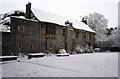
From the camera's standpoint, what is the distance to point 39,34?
114 feet

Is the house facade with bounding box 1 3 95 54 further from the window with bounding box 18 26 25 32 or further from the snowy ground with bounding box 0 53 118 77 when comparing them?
the snowy ground with bounding box 0 53 118 77

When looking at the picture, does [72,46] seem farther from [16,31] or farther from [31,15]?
[16,31]

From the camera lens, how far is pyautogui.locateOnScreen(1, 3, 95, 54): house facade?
31.1 metres

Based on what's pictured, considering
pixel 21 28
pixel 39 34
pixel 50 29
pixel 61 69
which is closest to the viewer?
pixel 61 69

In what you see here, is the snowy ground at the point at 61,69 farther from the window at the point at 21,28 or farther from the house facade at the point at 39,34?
the window at the point at 21,28

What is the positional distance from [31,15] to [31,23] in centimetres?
398

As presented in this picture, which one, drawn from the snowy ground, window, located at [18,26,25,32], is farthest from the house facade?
the snowy ground

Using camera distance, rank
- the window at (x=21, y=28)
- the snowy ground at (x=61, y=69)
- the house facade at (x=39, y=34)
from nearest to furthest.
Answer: the snowy ground at (x=61, y=69), the house facade at (x=39, y=34), the window at (x=21, y=28)

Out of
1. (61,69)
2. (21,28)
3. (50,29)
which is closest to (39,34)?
(50,29)

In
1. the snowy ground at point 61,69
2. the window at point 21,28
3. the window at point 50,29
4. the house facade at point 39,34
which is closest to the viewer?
the snowy ground at point 61,69

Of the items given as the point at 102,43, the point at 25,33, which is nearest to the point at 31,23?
the point at 25,33

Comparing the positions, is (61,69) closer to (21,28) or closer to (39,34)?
(21,28)

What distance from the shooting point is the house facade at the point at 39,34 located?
3108cm

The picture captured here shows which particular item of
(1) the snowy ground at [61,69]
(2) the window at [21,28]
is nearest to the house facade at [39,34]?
(2) the window at [21,28]
